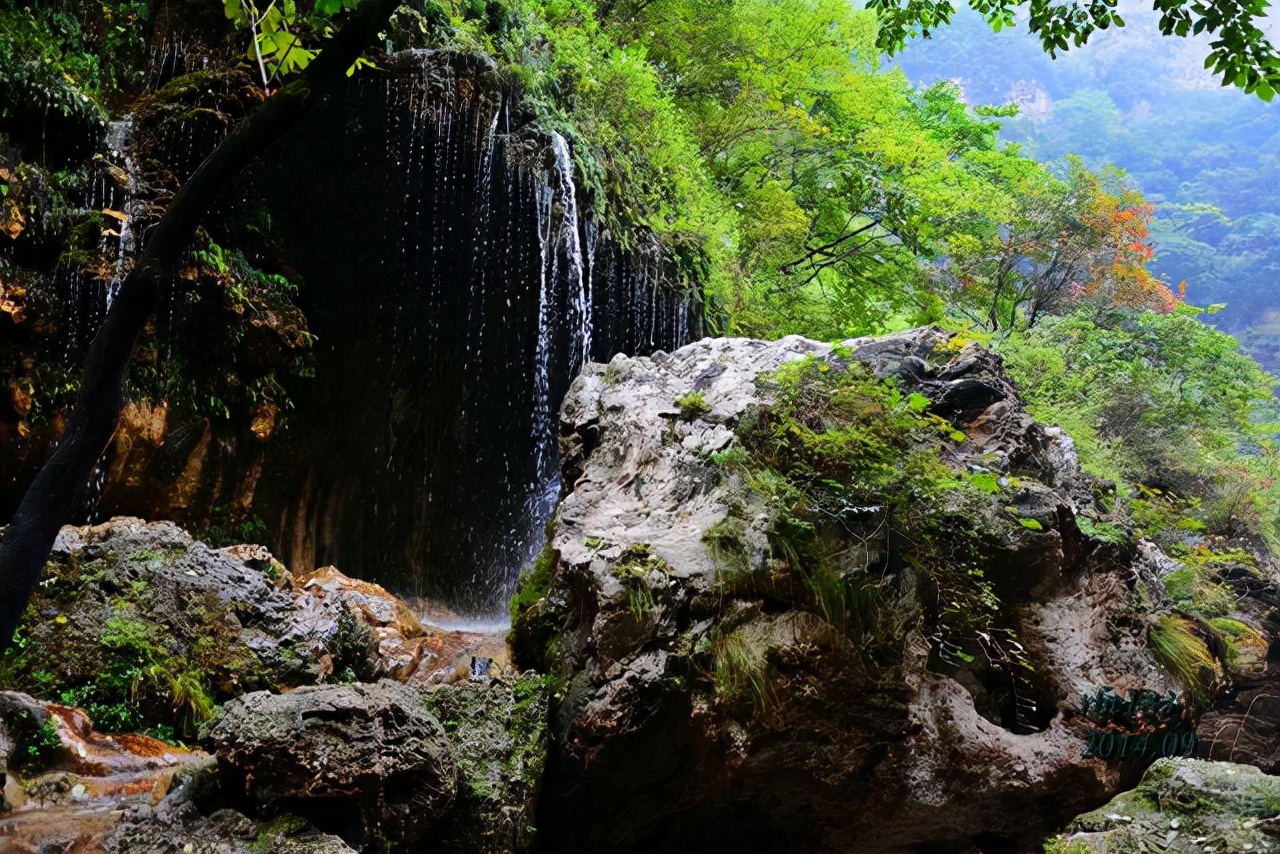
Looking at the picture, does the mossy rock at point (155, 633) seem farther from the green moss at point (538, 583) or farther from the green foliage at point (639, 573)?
the green foliage at point (639, 573)

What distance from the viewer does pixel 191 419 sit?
7977 mm

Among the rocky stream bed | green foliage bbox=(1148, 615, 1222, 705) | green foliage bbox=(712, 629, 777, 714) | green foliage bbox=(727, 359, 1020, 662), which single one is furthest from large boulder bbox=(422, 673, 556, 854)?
green foliage bbox=(1148, 615, 1222, 705)

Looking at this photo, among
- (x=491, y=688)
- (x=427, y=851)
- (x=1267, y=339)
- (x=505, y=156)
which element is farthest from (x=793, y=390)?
(x=1267, y=339)

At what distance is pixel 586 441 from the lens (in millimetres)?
6156

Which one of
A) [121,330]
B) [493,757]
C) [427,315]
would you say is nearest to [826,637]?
[493,757]

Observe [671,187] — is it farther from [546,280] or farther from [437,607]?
[437,607]

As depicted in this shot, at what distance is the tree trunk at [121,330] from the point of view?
103 inches

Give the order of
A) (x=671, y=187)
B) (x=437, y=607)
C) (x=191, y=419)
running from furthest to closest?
(x=671, y=187), (x=437, y=607), (x=191, y=419)

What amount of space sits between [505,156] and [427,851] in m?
6.70

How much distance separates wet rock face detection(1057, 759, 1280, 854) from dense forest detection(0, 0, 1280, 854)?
11cm

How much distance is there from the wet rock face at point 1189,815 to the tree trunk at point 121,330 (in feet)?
12.7

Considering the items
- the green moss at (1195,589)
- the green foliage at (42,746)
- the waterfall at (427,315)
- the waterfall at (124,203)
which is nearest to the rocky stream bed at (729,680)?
the green foliage at (42,746)

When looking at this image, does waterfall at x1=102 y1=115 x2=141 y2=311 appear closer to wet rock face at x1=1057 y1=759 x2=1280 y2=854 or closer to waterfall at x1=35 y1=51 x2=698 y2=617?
waterfall at x1=35 y1=51 x2=698 y2=617

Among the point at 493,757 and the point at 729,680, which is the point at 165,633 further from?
the point at 729,680
